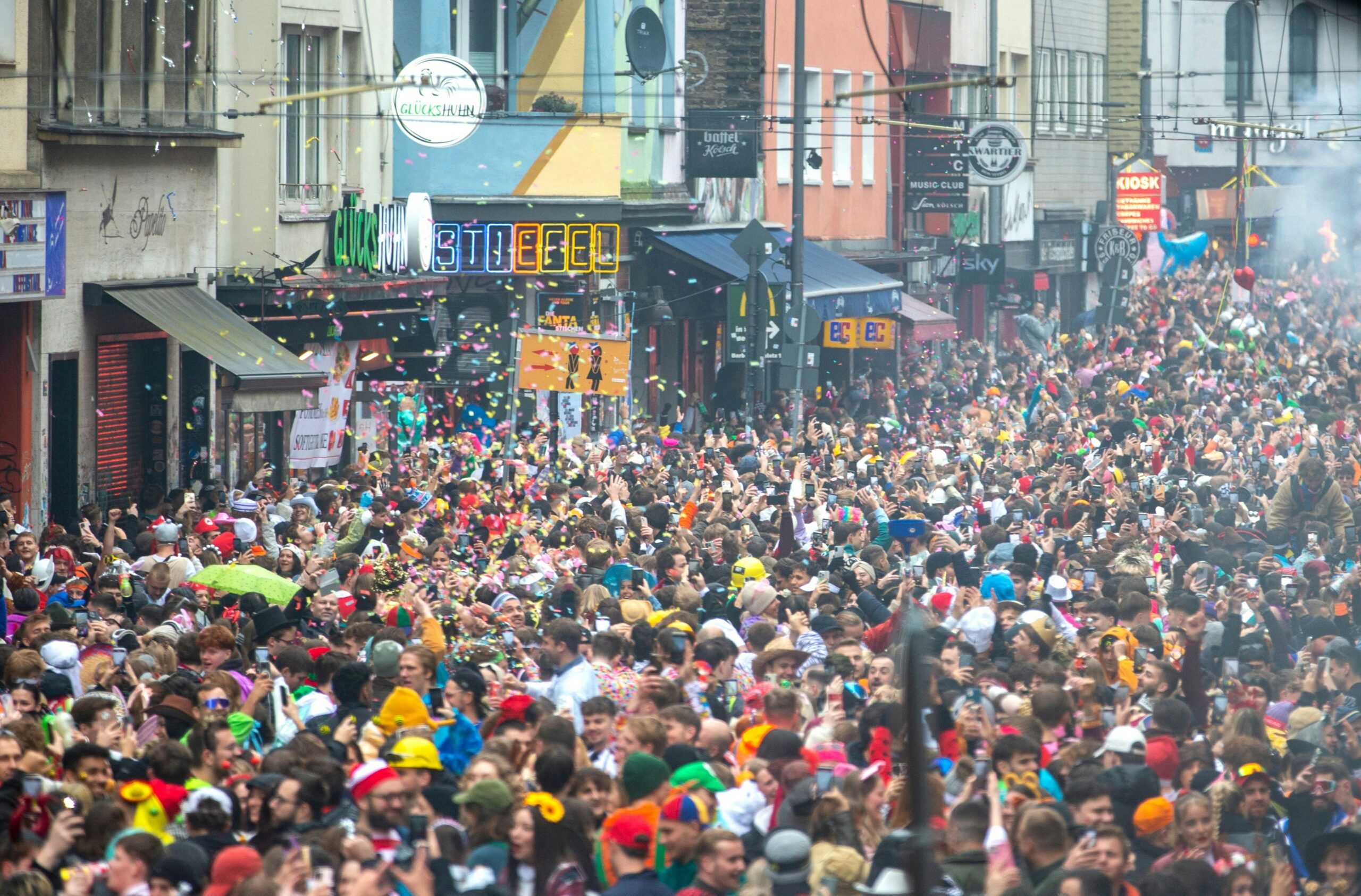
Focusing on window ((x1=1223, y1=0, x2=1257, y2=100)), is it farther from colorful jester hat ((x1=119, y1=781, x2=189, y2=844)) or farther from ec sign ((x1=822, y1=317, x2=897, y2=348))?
colorful jester hat ((x1=119, y1=781, x2=189, y2=844))

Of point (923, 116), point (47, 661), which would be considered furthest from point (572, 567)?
point (923, 116)

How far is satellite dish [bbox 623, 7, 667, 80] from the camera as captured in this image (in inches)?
1101

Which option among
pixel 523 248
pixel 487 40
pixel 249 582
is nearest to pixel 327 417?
pixel 523 248

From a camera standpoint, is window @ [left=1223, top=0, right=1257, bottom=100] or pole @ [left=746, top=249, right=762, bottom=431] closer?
pole @ [left=746, top=249, right=762, bottom=431]

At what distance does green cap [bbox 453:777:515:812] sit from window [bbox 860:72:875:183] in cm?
3116

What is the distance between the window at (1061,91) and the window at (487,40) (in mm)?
24991

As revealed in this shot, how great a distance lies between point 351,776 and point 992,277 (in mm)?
34266

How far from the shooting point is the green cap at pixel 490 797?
7238 mm

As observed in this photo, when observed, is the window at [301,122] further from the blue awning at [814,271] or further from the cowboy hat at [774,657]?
the cowboy hat at [774,657]

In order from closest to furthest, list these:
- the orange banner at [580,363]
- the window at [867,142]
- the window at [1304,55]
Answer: the orange banner at [580,363] → the window at [867,142] → the window at [1304,55]

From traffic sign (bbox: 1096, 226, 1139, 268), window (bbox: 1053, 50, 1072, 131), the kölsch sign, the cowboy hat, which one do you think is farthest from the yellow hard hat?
window (bbox: 1053, 50, 1072, 131)

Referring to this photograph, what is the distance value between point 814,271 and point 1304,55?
128 feet

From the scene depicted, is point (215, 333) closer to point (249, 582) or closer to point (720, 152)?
point (249, 582)

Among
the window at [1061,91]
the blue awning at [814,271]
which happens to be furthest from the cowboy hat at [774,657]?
the window at [1061,91]
